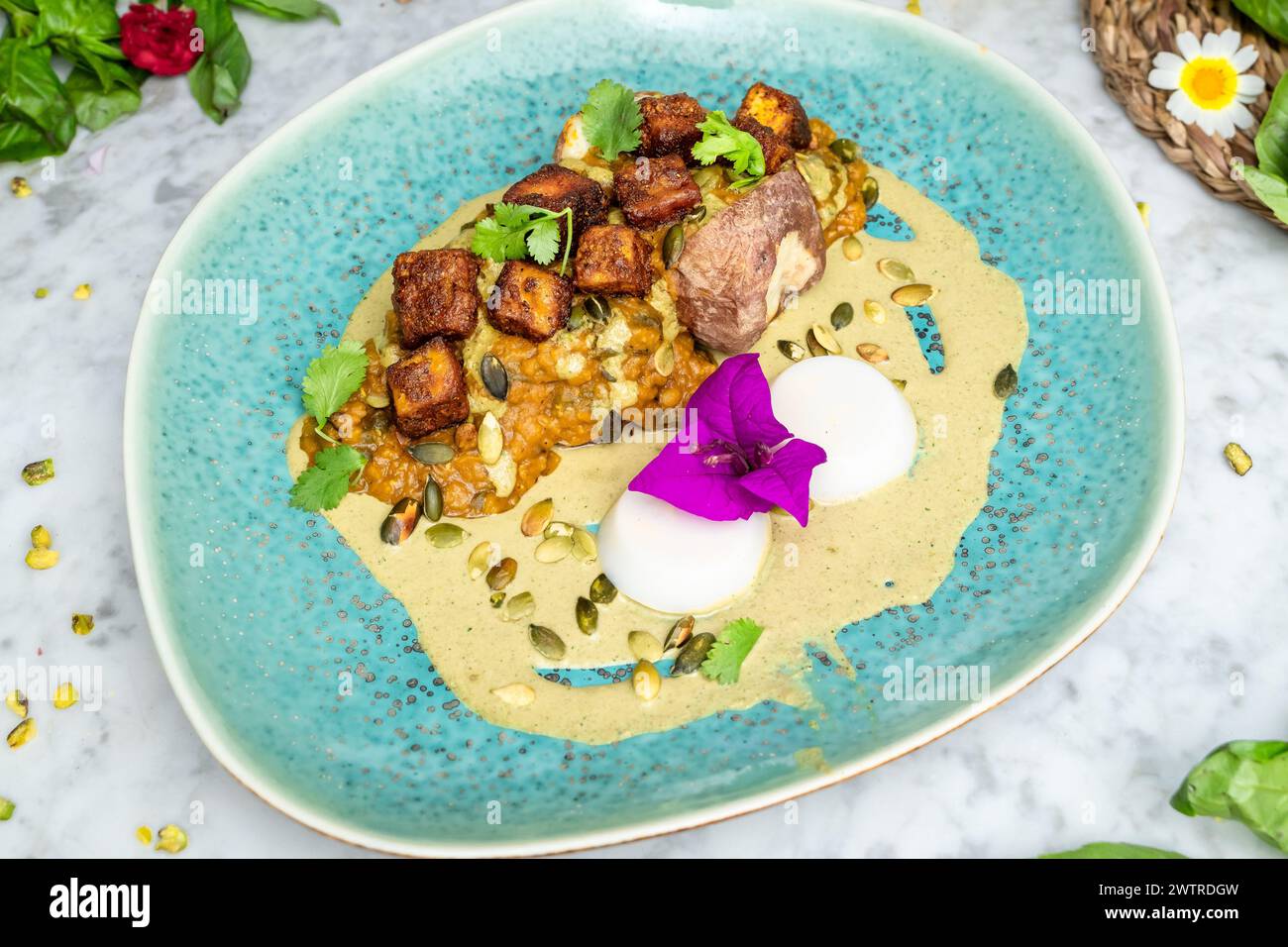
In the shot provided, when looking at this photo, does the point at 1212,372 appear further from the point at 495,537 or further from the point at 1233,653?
the point at 495,537

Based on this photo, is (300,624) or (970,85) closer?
(300,624)

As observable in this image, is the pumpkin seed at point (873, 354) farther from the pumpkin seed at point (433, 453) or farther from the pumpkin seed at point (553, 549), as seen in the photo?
the pumpkin seed at point (433, 453)

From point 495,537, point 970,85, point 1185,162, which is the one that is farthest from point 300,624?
point 1185,162

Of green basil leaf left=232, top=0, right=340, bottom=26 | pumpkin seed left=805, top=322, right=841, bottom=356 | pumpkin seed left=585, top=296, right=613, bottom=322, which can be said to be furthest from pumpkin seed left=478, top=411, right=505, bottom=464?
green basil leaf left=232, top=0, right=340, bottom=26

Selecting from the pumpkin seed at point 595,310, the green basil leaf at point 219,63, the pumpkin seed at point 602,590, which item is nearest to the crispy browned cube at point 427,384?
the pumpkin seed at point 595,310

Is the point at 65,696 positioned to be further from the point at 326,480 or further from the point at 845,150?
the point at 845,150
